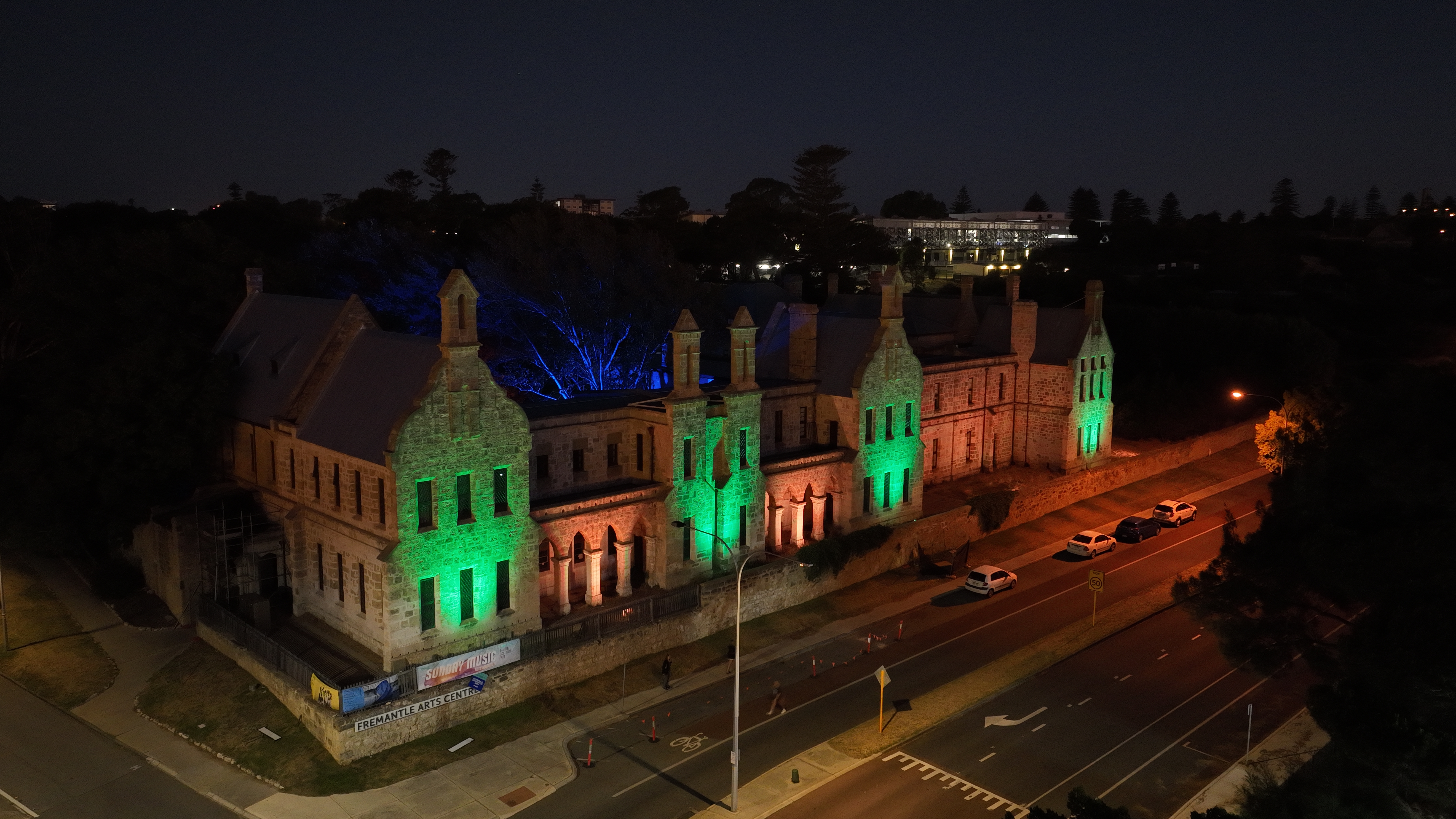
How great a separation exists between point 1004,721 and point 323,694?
22.5m

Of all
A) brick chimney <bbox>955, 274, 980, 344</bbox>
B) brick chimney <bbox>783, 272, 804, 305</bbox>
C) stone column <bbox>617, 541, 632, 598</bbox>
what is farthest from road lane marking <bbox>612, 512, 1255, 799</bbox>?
brick chimney <bbox>783, 272, 804, 305</bbox>

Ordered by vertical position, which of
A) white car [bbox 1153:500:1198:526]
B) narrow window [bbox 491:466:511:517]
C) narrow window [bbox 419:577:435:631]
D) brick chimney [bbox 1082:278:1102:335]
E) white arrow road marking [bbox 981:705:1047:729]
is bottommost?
white arrow road marking [bbox 981:705:1047:729]

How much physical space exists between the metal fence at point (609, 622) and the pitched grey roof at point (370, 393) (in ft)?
28.1

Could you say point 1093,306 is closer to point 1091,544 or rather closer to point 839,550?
point 1091,544

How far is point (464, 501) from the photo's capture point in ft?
122

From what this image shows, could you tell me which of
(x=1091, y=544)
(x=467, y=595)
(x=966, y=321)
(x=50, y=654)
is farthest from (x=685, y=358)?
(x=966, y=321)

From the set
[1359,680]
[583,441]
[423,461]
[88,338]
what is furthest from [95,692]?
[1359,680]

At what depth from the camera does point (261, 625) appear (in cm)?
4075

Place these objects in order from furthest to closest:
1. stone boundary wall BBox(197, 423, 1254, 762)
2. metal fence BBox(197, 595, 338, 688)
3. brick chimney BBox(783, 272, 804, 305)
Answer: brick chimney BBox(783, 272, 804, 305) → metal fence BBox(197, 595, 338, 688) → stone boundary wall BBox(197, 423, 1254, 762)

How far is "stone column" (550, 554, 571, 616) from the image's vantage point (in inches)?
1622

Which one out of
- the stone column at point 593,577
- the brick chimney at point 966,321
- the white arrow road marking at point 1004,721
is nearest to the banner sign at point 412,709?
the stone column at point 593,577

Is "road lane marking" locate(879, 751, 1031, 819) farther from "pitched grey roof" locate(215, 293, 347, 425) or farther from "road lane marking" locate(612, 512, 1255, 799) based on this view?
"pitched grey roof" locate(215, 293, 347, 425)

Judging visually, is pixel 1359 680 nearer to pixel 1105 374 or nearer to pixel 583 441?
pixel 583 441

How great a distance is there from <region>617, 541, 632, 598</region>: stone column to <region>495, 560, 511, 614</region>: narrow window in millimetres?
5732
